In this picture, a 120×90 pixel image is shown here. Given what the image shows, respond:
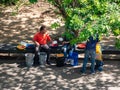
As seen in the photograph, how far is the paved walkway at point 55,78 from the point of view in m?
10.3

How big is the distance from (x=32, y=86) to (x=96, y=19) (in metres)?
3.38

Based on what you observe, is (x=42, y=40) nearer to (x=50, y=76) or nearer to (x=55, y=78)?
(x=50, y=76)

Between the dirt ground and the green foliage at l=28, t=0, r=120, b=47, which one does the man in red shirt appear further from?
the green foliage at l=28, t=0, r=120, b=47

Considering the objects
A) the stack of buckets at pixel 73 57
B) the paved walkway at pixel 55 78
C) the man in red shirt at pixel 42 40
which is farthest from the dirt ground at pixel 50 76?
the man in red shirt at pixel 42 40

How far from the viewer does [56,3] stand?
11.5m

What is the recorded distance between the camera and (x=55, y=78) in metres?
10.9

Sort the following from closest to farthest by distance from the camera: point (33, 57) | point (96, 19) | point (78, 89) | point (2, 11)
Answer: point (96, 19) → point (78, 89) → point (33, 57) → point (2, 11)

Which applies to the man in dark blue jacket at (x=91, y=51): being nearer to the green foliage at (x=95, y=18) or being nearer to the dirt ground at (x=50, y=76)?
the dirt ground at (x=50, y=76)

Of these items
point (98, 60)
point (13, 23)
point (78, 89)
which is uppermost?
point (13, 23)

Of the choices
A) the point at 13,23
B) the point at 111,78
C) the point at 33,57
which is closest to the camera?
the point at 111,78

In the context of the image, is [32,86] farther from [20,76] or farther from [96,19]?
[96,19]

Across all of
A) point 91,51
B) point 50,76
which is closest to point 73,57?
point 91,51

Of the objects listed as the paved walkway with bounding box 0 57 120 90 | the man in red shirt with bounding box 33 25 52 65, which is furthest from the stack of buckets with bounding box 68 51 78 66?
the man in red shirt with bounding box 33 25 52 65

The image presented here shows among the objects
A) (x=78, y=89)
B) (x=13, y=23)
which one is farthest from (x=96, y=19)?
(x=13, y=23)
